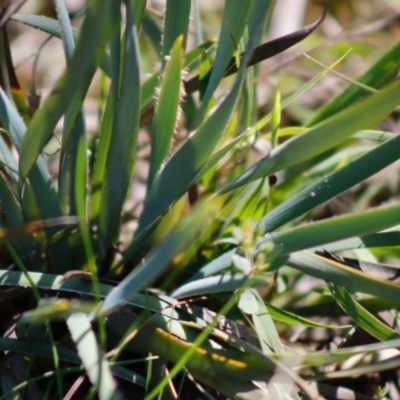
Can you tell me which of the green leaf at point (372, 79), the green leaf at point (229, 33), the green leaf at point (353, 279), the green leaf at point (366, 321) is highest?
the green leaf at point (229, 33)

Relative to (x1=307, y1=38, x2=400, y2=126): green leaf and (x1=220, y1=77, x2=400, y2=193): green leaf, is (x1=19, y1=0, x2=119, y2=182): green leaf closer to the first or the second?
(x1=220, y1=77, x2=400, y2=193): green leaf

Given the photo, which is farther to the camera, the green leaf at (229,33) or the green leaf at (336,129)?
the green leaf at (229,33)

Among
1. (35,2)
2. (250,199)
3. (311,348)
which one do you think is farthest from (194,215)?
(35,2)

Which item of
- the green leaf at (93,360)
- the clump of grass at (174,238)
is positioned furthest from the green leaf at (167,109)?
the green leaf at (93,360)

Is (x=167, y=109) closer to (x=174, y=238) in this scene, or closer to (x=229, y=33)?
(x=229, y=33)

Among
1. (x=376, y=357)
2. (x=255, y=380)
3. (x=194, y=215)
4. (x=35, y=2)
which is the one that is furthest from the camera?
(x=35, y=2)

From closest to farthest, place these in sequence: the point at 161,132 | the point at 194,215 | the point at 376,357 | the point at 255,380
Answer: the point at 194,215 → the point at 255,380 → the point at 161,132 → the point at 376,357

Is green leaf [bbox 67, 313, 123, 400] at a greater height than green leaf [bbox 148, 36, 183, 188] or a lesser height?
lesser

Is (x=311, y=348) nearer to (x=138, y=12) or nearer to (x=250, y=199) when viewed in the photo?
(x=250, y=199)

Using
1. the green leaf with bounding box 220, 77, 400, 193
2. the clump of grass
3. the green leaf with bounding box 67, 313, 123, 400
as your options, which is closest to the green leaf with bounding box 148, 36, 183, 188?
the clump of grass

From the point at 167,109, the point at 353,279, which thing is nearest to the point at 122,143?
the point at 167,109

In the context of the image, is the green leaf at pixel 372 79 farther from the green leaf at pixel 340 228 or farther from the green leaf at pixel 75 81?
the green leaf at pixel 75 81
